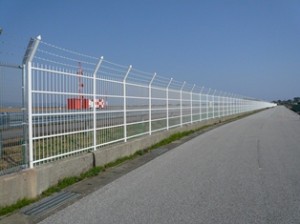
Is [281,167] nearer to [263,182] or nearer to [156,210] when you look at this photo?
[263,182]

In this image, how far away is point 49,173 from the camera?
7.27 meters

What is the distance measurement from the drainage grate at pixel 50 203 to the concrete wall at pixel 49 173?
0.28 metres

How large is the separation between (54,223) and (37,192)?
1.53 meters

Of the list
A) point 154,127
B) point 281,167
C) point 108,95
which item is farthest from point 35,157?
point 154,127

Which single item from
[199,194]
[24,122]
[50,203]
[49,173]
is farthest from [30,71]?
[199,194]

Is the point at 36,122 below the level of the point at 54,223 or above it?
above

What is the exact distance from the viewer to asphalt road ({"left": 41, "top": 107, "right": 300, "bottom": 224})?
18.2ft

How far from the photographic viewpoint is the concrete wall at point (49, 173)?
6.07m

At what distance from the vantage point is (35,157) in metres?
7.09

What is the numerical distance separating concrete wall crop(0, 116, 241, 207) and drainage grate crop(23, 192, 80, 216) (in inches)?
11.1

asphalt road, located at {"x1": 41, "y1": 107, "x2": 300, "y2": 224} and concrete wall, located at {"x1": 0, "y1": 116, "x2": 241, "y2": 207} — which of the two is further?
concrete wall, located at {"x1": 0, "y1": 116, "x2": 241, "y2": 207}

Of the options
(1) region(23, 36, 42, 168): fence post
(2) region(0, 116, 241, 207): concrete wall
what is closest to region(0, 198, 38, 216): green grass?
(2) region(0, 116, 241, 207): concrete wall

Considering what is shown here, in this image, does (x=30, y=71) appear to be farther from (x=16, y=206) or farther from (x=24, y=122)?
(x=16, y=206)

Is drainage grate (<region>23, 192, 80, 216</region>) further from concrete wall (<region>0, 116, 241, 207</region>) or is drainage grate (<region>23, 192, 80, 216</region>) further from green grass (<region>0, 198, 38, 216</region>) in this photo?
concrete wall (<region>0, 116, 241, 207</region>)
